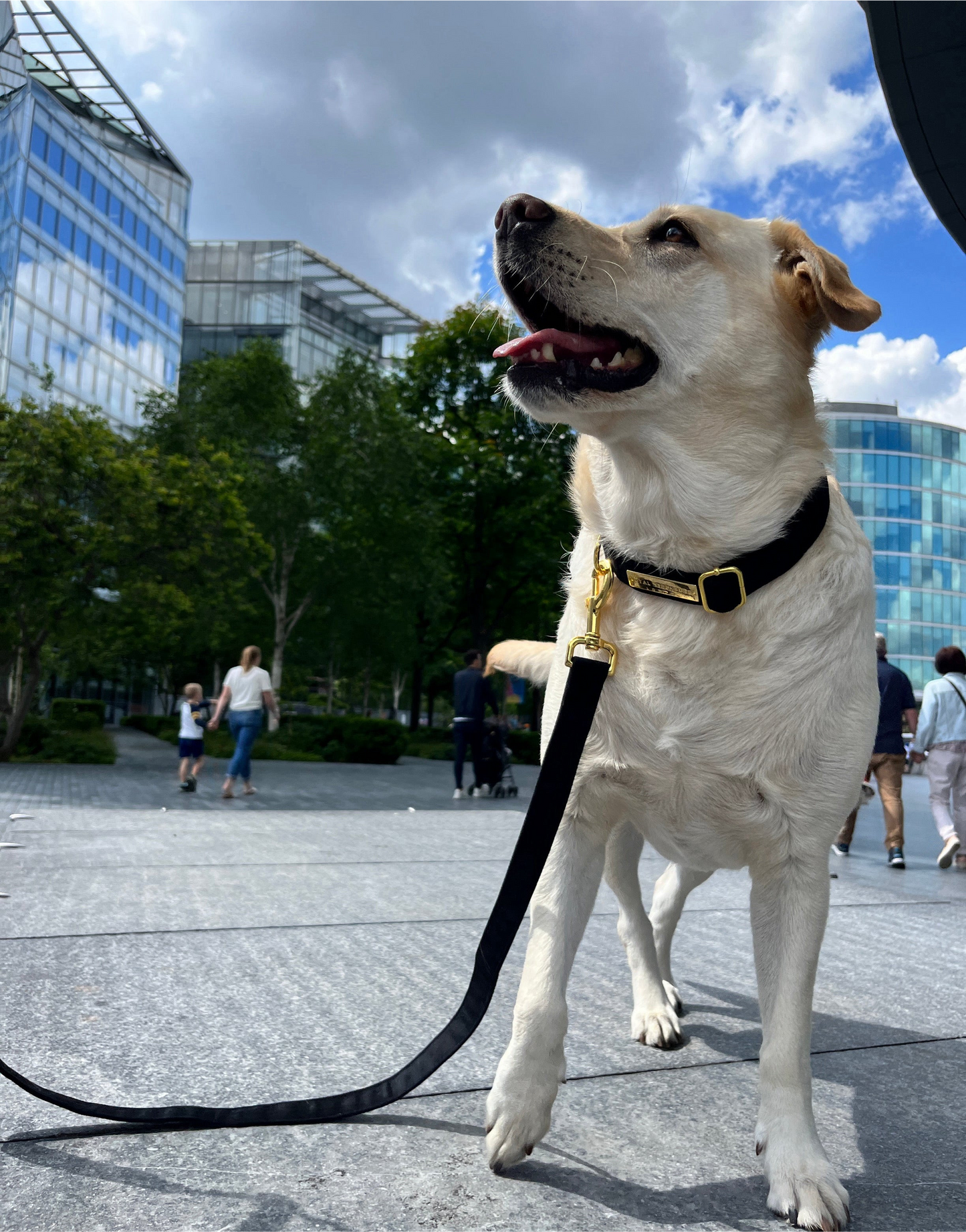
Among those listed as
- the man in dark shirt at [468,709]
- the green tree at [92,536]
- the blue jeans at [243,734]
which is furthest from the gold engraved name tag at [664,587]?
the green tree at [92,536]

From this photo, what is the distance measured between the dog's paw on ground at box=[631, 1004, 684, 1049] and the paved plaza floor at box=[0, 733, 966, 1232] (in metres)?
0.05

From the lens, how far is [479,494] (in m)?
27.6

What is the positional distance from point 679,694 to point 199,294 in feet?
240

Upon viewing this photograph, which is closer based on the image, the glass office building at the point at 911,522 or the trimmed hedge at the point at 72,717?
the trimmed hedge at the point at 72,717

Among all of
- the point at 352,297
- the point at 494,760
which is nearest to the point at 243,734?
the point at 494,760

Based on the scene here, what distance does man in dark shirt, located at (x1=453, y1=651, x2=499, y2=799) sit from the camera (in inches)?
582

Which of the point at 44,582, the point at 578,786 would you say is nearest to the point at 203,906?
the point at 578,786

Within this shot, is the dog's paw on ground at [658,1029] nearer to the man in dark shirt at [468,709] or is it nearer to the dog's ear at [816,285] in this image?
the dog's ear at [816,285]

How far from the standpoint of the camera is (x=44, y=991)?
3.39 metres

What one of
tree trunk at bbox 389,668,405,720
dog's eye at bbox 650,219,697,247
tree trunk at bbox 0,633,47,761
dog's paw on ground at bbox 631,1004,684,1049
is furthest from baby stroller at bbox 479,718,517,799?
tree trunk at bbox 389,668,405,720

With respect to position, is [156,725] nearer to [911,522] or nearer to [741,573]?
[741,573]

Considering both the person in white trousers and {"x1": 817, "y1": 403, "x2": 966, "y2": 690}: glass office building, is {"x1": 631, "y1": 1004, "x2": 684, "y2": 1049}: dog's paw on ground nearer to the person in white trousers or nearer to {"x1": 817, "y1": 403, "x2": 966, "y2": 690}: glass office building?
the person in white trousers

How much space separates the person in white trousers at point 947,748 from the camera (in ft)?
30.3

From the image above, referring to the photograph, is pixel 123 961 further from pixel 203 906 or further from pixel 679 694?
Result: pixel 679 694
